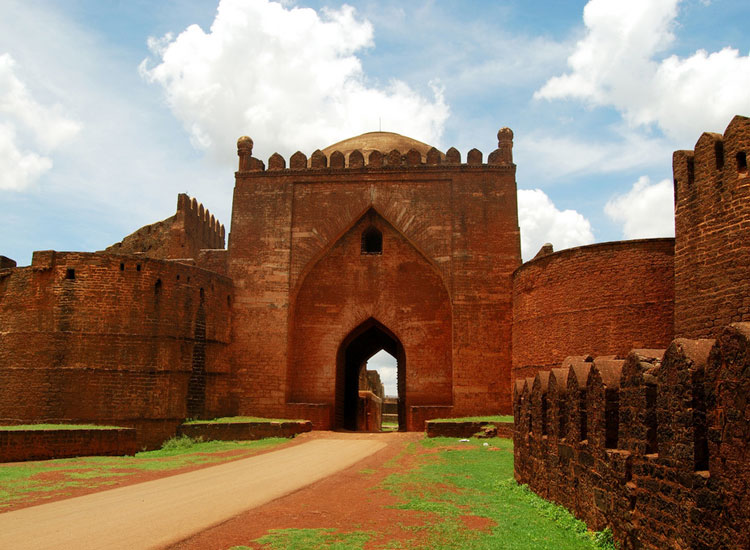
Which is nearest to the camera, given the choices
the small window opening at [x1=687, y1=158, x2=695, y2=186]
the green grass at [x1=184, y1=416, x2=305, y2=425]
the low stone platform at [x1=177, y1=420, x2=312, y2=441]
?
the small window opening at [x1=687, y1=158, x2=695, y2=186]

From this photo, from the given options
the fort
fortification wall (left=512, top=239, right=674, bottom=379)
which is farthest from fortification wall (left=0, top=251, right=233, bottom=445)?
fortification wall (left=512, top=239, right=674, bottom=379)

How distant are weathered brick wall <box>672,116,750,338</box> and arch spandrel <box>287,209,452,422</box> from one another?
28.0 ft

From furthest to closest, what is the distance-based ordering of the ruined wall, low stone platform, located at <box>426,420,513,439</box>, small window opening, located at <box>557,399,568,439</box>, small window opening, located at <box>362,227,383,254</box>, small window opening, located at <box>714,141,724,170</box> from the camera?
the ruined wall < small window opening, located at <box>362,227,383,254</box> < low stone platform, located at <box>426,420,513,439</box> < small window opening, located at <box>714,141,724,170</box> < small window opening, located at <box>557,399,568,439</box>

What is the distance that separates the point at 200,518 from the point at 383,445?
8.56 metres

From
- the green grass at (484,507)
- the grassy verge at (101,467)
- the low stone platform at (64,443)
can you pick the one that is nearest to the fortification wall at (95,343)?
the grassy verge at (101,467)

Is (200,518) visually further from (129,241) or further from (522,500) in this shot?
(129,241)

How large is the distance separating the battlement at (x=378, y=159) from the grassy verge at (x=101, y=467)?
27.1 feet

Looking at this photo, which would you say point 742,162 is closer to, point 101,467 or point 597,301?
point 597,301

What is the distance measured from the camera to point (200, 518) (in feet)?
23.5

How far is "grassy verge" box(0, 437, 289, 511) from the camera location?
931cm

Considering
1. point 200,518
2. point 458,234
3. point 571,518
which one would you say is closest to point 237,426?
point 458,234

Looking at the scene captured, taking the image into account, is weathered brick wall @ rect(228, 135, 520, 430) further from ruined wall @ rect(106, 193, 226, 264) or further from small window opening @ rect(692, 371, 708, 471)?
small window opening @ rect(692, 371, 708, 471)

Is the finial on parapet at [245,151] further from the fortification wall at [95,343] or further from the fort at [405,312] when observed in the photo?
the fortification wall at [95,343]

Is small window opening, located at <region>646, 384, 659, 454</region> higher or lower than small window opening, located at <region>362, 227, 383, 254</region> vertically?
lower
